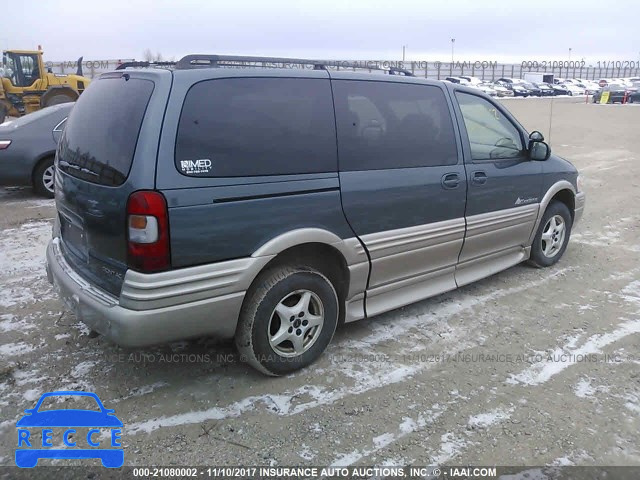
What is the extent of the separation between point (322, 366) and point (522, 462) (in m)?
1.35

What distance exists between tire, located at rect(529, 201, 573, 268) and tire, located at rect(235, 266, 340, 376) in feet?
8.78

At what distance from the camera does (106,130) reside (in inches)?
120

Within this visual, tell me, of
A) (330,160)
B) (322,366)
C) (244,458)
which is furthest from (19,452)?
(330,160)

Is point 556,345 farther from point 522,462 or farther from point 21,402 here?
point 21,402

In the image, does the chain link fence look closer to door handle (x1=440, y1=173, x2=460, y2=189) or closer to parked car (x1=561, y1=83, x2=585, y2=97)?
parked car (x1=561, y1=83, x2=585, y2=97)

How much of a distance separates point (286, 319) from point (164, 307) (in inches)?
31.5

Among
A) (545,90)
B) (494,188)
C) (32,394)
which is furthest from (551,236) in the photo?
(545,90)

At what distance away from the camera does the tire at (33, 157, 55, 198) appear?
25.6 feet

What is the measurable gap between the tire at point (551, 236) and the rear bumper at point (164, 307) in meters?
3.32

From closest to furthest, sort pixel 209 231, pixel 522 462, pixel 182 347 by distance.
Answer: pixel 522 462 < pixel 209 231 < pixel 182 347

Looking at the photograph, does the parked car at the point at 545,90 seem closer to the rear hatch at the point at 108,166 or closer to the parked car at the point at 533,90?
the parked car at the point at 533,90

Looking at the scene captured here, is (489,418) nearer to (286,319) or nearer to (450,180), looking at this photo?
(286,319)

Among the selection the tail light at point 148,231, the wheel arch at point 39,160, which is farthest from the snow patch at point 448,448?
the wheel arch at point 39,160

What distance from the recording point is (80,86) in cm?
2044
